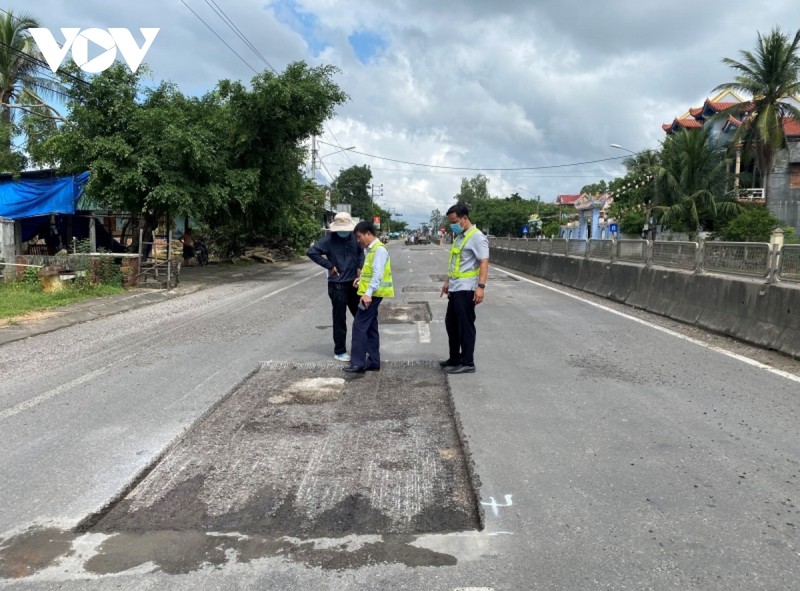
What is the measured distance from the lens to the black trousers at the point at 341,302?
23.8 ft

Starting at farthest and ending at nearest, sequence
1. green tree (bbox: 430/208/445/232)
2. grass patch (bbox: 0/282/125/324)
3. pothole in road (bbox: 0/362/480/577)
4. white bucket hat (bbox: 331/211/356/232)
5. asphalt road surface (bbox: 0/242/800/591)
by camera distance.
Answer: green tree (bbox: 430/208/445/232), grass patch (bbox: 0/282/125/324), white bucket hat (bbox: 331/211/356/232), pothole in road (bbox: 0/362/480/577), asphalt road surface (bbox: 0/242/800/591)

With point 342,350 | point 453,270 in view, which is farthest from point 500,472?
point 342,350

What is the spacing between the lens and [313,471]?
406 cm

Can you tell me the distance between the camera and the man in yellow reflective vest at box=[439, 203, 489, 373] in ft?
21.8

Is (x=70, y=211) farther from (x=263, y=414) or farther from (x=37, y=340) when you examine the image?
(x=263, y=414)

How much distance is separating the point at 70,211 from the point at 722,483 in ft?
59.4

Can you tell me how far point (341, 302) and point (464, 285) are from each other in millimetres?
1490

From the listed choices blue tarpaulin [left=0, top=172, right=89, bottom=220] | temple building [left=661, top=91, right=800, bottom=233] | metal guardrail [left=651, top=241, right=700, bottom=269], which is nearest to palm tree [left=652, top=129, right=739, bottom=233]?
temple building [left=661, top=91, right=800, bottom=233]

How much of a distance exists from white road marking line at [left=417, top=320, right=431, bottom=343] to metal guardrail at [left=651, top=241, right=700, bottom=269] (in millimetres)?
4766

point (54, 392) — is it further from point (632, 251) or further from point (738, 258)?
point (632, 251)

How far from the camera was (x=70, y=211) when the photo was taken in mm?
17641

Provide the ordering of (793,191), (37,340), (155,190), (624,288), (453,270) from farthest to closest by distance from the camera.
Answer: (793,191), (155,190), (624,288), (37,340), (453,270)

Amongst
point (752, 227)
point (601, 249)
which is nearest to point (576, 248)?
point (601, 249)

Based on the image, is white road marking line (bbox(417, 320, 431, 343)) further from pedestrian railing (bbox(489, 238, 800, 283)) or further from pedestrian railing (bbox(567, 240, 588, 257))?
pedestrian railing (bbox(567, 240, 588, 257))
